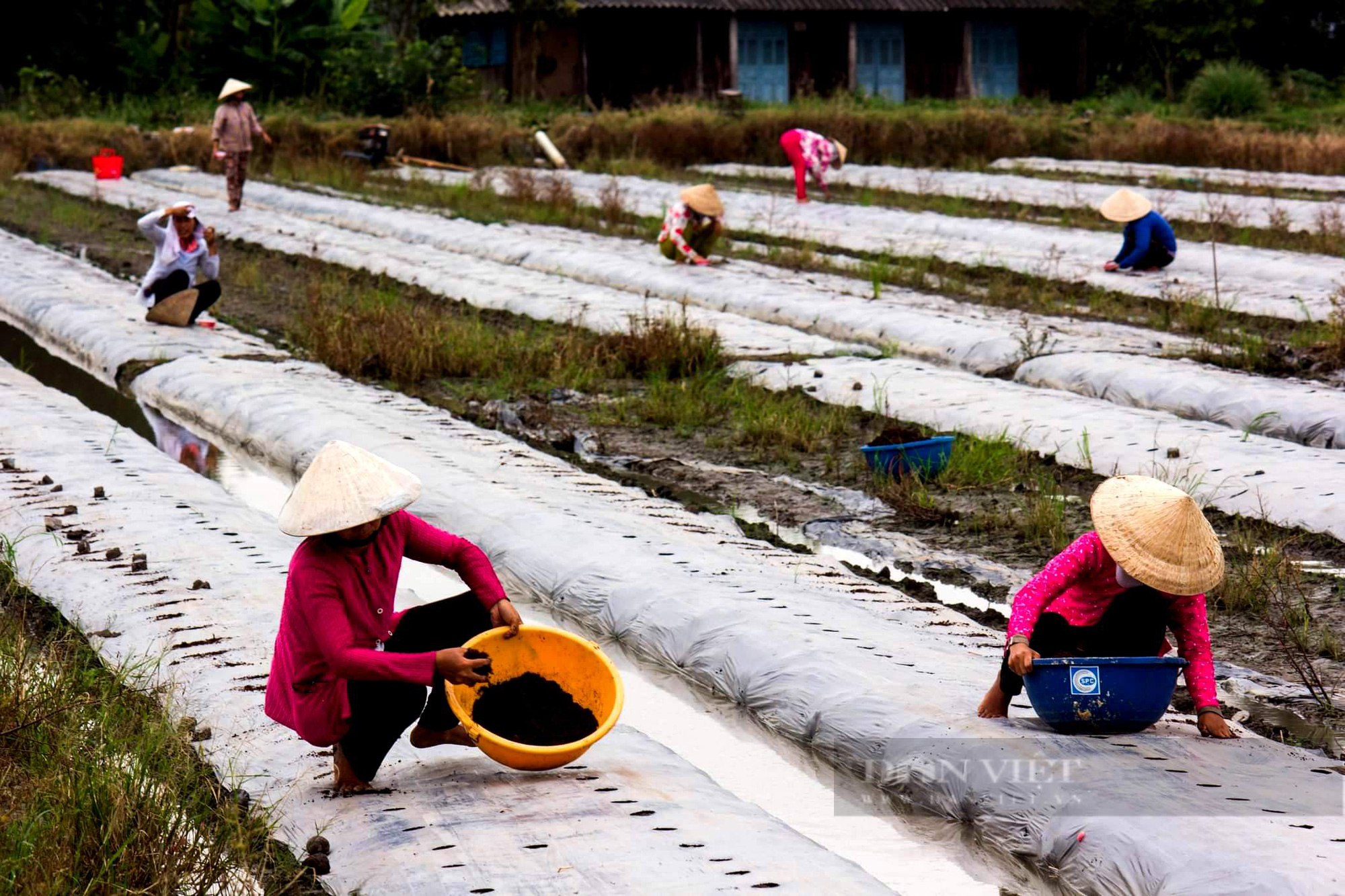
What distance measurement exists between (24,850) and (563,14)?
18.2 meters

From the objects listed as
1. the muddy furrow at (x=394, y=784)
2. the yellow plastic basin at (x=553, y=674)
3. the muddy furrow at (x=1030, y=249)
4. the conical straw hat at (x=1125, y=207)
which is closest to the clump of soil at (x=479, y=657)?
the yellow plastic basin at (x=553, y=674)

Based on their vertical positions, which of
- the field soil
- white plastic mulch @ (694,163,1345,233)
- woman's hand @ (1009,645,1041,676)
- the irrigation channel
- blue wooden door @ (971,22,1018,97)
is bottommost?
the irrigation channel

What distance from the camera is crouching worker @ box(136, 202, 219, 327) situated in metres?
7.74

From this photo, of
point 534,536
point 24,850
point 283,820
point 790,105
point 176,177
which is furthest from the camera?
point 790,105

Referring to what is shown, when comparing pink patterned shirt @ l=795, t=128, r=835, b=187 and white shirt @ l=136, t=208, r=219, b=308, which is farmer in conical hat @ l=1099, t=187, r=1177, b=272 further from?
white shirt @ l=136, t=208, r=219, b=308

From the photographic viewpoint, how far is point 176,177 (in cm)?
1538

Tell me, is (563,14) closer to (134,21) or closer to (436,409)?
(134,21)

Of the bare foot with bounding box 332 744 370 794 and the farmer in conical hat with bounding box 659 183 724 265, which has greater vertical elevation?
the farmer in conical hat with bounding box 659 183 724 265

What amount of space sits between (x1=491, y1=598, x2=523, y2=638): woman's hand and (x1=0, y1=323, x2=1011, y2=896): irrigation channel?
36cm

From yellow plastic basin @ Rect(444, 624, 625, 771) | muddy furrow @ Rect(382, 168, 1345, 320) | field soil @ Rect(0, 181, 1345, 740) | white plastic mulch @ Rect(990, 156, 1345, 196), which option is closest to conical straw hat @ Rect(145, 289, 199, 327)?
field soil @ Rect(0, 181, 1345, 740)

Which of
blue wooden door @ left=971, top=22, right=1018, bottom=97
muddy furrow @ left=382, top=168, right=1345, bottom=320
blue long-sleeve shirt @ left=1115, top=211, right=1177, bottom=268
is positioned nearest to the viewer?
muddy furrow @ left=382, top=168, right=1345, bottom=320

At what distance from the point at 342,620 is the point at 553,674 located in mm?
474

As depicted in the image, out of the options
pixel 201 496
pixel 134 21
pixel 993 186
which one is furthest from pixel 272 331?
pixel 134 21

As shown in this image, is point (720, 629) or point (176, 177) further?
point (176, 177)
